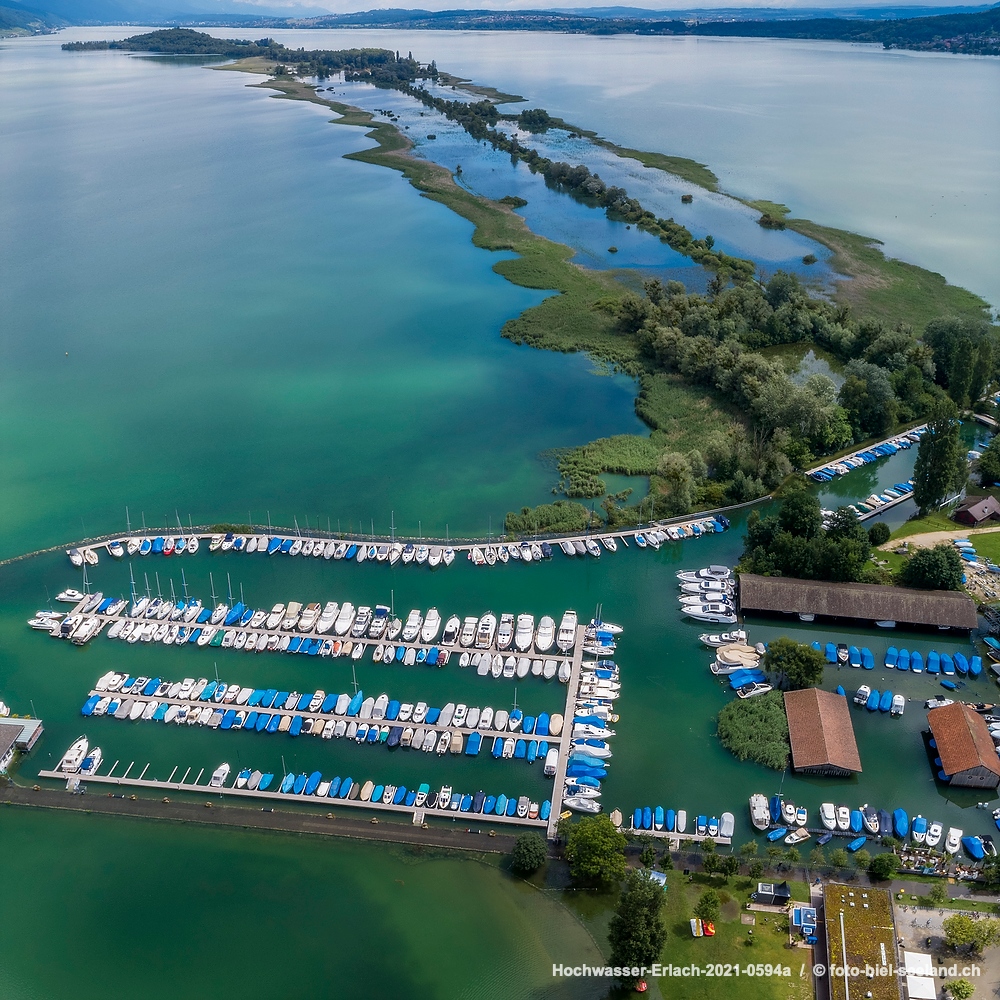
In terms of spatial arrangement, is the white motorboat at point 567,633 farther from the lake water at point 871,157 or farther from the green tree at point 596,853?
the lake water at point 871,157

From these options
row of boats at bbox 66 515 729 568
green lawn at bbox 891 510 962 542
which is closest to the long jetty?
row of boats at bbox 66 515 729 568

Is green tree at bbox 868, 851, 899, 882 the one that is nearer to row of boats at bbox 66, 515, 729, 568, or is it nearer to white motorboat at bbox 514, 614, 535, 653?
white motorboat at bbox 514, 614, 535, 653

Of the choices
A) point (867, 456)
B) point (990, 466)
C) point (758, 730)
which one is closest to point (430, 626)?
point (758, 730)

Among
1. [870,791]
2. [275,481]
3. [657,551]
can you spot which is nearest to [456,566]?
[657,551]

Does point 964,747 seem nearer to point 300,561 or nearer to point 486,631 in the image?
point 486,631

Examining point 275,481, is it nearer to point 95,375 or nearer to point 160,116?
point 95,375

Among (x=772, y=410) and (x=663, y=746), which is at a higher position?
(x=772, y=410)
